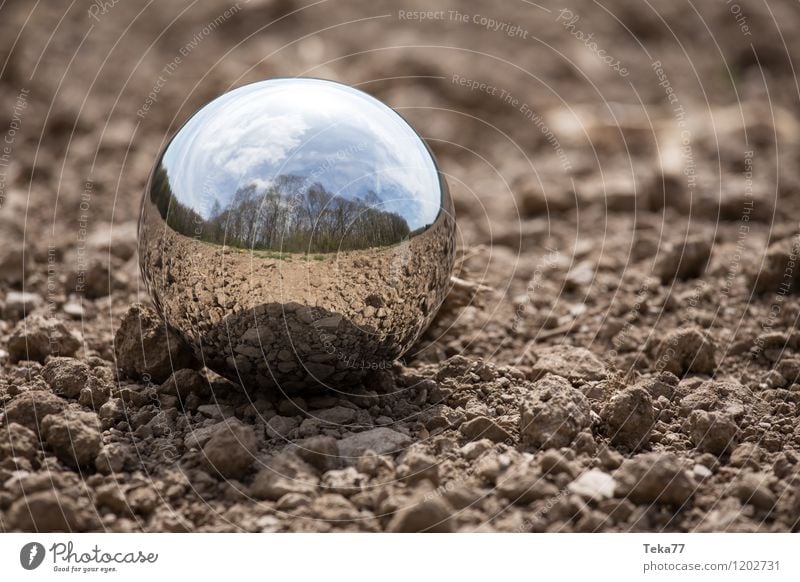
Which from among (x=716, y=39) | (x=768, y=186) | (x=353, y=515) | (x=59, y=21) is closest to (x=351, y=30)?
(x=59, y=21)

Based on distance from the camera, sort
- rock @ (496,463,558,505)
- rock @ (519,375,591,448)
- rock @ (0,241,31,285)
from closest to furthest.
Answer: rock @ (496,463,558,505), rock @ (519,375,591,448), rock @ (0,241,31,285)

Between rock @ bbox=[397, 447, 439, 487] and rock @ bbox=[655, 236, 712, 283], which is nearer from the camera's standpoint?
rock @ bbox=[397, 447, 439, 487]

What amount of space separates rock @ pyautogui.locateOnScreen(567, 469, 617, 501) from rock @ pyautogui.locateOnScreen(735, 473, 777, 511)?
547 mm

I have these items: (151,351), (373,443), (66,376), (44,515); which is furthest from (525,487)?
(66,376)

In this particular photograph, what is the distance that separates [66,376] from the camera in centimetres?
473

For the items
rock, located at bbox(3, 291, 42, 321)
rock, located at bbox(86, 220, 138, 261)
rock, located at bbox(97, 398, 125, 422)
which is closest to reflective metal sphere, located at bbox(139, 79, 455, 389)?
rock, located at bbox(97, 398, 125, 422)

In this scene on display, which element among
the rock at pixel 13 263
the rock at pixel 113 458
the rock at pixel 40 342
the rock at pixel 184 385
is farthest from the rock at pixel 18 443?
the rock at pixel 13 263

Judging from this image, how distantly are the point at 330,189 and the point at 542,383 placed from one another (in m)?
1.50

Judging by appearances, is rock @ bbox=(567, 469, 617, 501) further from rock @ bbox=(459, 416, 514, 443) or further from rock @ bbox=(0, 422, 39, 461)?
rock @ bbox=(0, 422, 39, 461)

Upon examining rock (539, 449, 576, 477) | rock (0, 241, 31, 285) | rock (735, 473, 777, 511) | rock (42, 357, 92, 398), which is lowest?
rock (735, 473, 777, 511)

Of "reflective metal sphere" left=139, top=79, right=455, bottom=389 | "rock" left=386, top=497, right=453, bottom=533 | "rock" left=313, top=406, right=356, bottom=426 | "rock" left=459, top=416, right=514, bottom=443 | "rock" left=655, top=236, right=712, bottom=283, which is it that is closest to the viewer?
"rock" left=386, top=497, right=453, bottom=533

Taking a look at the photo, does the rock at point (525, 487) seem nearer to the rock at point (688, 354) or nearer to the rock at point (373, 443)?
the rock at point (373, 443)

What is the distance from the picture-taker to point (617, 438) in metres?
4.46

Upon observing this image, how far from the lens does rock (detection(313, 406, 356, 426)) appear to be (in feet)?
14.8
